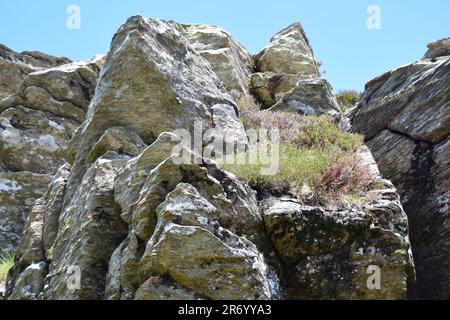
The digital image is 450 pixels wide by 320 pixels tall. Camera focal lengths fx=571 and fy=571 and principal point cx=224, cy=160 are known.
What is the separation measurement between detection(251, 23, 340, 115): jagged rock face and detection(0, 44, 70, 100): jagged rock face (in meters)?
9.57

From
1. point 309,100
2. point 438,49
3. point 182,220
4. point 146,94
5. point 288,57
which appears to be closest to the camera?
point 182,220

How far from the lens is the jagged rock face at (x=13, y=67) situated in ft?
76.2

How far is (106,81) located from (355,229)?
7254mm

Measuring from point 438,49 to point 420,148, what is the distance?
769 centimetres

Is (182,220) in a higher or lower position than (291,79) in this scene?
lower

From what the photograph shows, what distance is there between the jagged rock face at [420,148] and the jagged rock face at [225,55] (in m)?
5.46

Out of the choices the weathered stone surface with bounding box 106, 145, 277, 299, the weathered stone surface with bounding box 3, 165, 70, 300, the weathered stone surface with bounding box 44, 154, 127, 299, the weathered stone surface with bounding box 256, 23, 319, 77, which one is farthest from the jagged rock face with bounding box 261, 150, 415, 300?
the weathered stone surface with bounding box 256, 23, 319, 77

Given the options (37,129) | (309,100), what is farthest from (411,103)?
(37,129)

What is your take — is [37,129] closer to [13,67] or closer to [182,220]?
[13,67]

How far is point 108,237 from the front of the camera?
1019 cm

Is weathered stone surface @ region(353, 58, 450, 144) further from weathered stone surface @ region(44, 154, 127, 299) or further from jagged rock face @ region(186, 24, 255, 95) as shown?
weathered stone surface @ region(44, 154, 127, 299)

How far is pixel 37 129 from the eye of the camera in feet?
61.6
